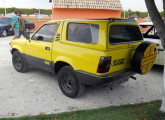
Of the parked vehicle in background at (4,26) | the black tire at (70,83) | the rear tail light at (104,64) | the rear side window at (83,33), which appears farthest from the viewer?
the parked vehicle in background at (4,26)

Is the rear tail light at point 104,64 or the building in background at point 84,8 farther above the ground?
the building in background at point 84,8

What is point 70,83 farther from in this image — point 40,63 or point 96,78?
point 40,63

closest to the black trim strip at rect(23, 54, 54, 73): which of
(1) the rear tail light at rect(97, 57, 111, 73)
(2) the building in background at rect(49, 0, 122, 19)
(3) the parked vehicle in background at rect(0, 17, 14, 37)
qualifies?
(1) the rear tail light at rect(97, 57, 111, 73)

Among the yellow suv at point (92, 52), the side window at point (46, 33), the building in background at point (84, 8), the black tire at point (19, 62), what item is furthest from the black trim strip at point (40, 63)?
the building in background at point (84, 8)

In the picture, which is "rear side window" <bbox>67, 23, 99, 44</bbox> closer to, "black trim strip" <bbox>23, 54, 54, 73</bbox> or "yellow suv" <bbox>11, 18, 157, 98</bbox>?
"yellow suv" <bbox>11, 18, 157, 98</bbox>

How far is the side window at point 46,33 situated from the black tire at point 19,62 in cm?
97

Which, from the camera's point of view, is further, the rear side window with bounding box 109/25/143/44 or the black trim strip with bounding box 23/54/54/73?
the black trim strip with bounding box 23/54/54/73

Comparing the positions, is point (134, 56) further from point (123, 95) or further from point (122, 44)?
point (123, 95)

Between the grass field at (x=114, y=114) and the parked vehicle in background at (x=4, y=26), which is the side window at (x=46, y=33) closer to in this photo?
the grass field at (x=114, y=114)

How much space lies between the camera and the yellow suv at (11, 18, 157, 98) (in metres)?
3.69

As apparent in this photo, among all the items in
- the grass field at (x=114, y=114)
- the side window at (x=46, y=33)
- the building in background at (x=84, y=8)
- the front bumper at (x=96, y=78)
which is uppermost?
the building in background at (x=84, y=8)

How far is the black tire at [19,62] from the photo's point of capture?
5891 mm

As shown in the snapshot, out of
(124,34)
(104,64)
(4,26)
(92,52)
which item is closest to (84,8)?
(4,26)

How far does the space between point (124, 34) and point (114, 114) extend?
1.90m
